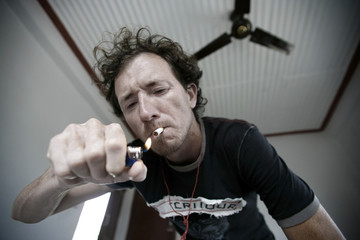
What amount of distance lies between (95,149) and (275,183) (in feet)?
2.24

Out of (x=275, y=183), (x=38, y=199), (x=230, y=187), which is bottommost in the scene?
(x=230, y=187)

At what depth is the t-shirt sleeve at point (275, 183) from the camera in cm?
67

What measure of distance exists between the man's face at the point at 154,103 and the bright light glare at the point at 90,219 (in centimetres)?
58

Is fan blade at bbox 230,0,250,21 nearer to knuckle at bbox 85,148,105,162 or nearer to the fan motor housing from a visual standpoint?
the fan motor housing

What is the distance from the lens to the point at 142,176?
0.41m

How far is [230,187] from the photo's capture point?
0.85 metres

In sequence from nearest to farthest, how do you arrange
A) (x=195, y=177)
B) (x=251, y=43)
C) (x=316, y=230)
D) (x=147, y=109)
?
(x=316, y=230) < (x=147, y=109) < (x=195, y=177) < (x=251, y=43)

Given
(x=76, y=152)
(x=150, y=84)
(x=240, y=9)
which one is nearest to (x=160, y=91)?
(x=150, y=84)

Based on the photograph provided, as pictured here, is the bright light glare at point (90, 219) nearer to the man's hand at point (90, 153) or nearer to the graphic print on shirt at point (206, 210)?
the graphic print on shirt at point (206, 210)

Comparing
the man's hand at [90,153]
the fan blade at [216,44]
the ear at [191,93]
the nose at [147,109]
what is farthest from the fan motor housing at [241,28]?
the man's hand at [90,153]

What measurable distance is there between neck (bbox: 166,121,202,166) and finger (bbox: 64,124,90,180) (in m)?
0.56

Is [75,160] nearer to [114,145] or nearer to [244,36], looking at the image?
[114,145]

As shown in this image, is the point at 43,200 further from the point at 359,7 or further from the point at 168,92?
the point at 359,7

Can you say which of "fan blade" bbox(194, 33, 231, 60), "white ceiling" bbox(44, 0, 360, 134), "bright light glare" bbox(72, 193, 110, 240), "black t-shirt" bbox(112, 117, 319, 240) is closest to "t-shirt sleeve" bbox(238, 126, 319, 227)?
"black t-shirt" bbox(112, 117, 319, 240)
